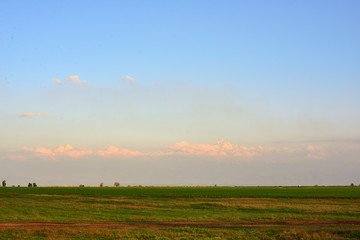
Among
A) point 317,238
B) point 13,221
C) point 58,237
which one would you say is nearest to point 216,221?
point 317,238

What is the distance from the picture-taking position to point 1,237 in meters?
29.5

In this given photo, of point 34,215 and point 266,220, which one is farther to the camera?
point 34,215

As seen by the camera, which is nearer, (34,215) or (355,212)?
(34,215)

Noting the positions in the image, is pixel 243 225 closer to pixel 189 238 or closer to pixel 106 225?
pixel 189 238

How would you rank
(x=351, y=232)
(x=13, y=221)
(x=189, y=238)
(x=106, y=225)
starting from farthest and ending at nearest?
(x=13, y=221), (x=106, y=225), (x=351, y=232), (x=189, y=238)

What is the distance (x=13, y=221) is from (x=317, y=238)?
89.4ft

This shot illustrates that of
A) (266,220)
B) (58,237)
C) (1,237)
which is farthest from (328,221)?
(1,237)

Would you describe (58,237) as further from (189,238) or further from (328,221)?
(328,221)

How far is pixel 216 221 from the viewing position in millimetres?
40844

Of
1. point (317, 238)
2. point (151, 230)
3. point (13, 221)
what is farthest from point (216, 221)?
point (13, 221)

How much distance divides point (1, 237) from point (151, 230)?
10.7 m

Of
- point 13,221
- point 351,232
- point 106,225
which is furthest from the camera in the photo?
point 13,221

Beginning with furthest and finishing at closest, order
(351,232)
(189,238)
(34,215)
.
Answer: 1. (34,215)
2. (351,232)
3. (189,238)

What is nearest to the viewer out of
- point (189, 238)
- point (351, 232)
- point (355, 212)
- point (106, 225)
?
point (189, 238)
